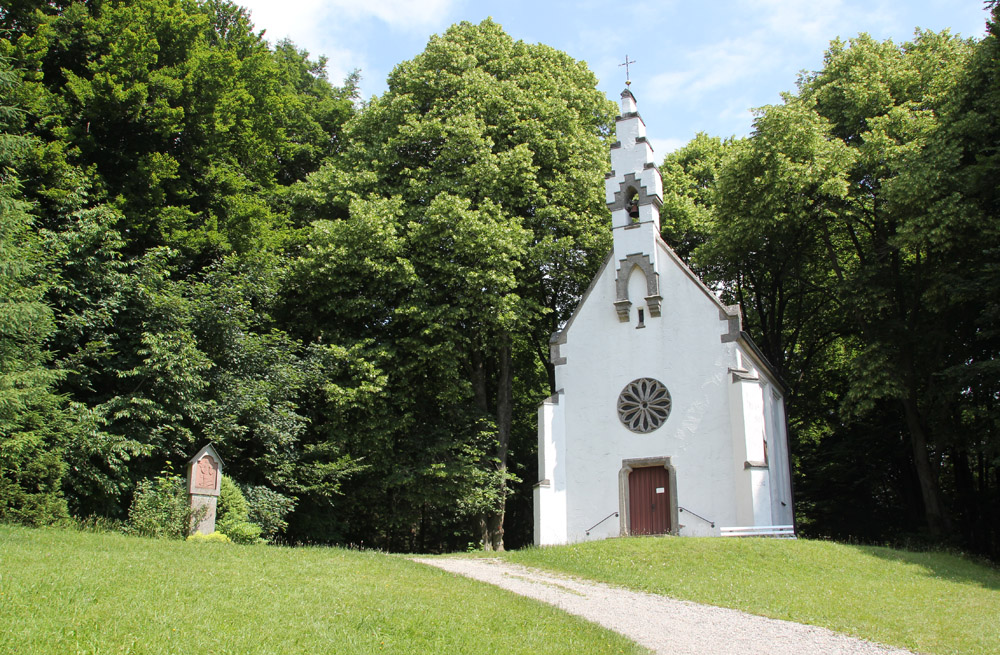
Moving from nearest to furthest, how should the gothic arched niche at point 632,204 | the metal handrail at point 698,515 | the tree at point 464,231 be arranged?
the metal handrail at point 698,515 → the tree at point 464,231 → the gothic arched niche at point 632,204

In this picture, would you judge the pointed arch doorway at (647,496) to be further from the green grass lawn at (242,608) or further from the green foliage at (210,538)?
the green foliage at (210,538)

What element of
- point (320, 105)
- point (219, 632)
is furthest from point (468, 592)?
point (320, 105)

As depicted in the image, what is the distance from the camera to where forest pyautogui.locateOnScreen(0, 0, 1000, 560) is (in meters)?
18.1

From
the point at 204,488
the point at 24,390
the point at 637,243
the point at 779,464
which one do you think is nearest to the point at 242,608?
the point at 204,488

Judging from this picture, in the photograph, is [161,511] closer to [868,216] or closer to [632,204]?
[632,204]

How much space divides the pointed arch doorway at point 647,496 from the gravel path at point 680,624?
254 inches

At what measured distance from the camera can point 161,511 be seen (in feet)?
53.6

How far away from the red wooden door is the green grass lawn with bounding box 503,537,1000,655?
7.76 ft

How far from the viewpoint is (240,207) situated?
74.0 feet

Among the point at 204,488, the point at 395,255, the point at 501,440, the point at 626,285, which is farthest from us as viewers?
the point at 501,440

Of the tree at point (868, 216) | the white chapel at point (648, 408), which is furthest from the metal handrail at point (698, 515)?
the tree at point (868, 216)

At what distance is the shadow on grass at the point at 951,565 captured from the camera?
16000mm

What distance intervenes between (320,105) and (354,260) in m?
10.5

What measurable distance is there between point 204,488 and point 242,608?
8.94m
